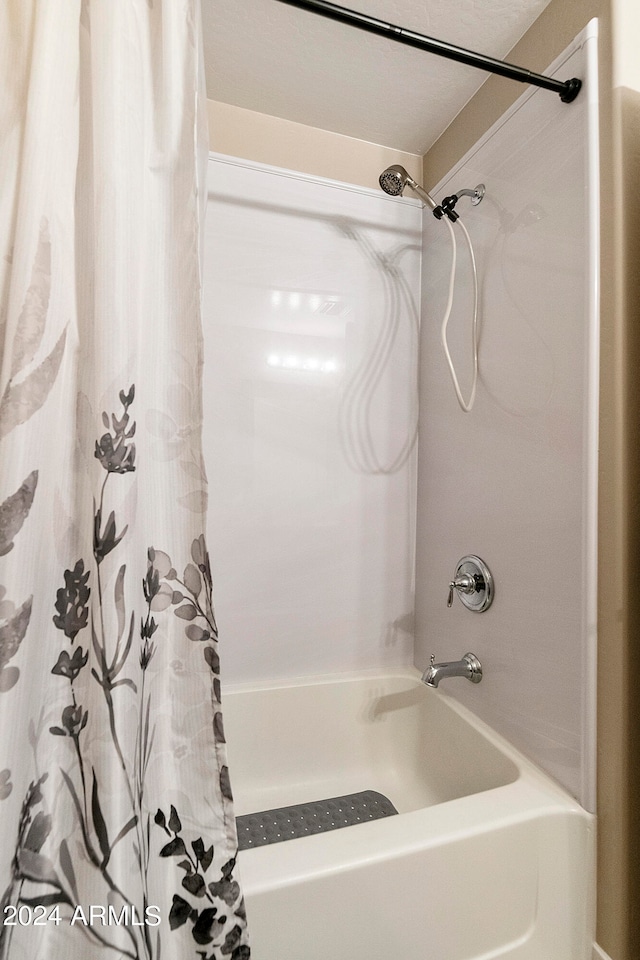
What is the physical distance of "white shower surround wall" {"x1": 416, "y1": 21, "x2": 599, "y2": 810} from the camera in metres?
1.02

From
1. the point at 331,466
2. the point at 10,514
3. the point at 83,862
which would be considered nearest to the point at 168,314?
the point at 10,514

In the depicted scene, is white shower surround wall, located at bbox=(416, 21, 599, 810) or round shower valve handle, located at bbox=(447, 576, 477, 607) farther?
round shower valve handle, located at bbox=(447, 576, 477, 607)

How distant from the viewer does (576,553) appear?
1.03 meters

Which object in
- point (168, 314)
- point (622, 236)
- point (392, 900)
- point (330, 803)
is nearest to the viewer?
point (168, 314)

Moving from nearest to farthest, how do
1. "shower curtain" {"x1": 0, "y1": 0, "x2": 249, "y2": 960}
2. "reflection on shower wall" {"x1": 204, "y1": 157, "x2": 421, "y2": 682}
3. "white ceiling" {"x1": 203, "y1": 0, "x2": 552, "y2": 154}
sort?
"shower curtain" {"x1": 0, "y1": 0, "x2": 249, "y2": 960} < "white ceiling" {"x1": 203, "y1": 0, "x2": 552, "y2": 154} < "reflection on shower wall" {"x1": 204, "y1": 157, "x2": 421, "y2": 682}

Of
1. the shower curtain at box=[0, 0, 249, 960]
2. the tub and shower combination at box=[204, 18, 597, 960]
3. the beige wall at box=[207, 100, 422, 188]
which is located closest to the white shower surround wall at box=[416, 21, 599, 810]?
the tub and shower combination at box=[204, 18, 597, 960]

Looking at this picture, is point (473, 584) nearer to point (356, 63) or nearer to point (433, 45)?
point (433, 45)

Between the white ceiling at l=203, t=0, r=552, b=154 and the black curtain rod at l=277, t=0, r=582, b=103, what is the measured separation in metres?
0.31

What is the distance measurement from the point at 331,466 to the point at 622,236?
957 mm

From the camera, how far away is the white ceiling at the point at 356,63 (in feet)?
4.01

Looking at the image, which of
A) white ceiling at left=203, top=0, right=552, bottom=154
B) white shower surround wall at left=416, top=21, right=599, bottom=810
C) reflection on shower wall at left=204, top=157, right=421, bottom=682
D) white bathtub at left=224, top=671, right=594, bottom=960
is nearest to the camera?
white bathtub at left=224, top=671, right=594, bottom=960

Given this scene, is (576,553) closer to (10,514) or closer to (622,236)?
(622,236)

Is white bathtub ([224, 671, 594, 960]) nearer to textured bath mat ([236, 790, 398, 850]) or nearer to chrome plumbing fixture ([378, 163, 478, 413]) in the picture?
textured bath mat ([236, 790, 398, 850])

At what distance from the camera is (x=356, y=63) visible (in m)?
1.38
